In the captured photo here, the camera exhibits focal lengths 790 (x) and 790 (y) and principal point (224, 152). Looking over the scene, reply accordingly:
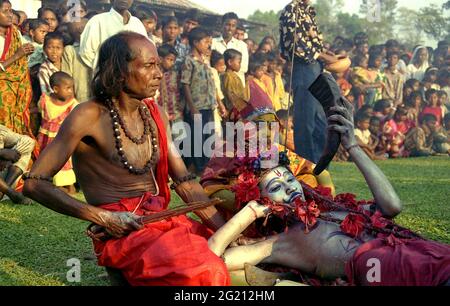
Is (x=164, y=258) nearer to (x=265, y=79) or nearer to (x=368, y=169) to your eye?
(x=368, y=169)

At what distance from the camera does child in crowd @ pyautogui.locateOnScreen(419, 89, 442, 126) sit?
54.1ft

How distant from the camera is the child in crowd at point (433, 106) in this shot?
54.1 feet

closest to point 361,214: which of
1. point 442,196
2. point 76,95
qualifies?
point 442,196

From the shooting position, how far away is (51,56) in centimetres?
953

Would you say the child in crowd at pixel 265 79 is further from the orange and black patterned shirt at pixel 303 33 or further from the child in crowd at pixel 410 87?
the child in crowd at pixel 410 87

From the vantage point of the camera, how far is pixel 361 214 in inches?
181

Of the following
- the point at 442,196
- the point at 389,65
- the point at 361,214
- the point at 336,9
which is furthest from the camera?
the point at 336,9

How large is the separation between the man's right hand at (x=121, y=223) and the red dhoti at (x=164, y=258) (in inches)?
1.8

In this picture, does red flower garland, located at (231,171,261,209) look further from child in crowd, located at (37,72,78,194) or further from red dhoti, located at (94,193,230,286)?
child in crowd, located at (37,72,78,194)

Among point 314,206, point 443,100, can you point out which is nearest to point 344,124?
point 314,206

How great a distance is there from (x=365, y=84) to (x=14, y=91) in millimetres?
9028

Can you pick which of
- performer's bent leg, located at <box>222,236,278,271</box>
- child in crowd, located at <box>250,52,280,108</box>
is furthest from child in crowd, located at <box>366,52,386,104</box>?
performer's bent leg, located at <box>222,236,278,271</box>
